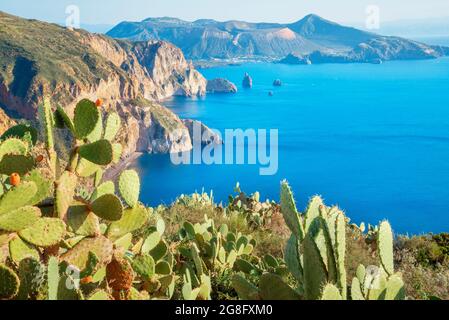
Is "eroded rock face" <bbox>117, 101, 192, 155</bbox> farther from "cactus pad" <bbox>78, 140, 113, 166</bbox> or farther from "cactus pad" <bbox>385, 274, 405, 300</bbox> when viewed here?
"cactus pad" <bbox>385, 274, 405, 300</bbox>

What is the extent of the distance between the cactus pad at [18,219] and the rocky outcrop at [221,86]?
123403 millimetres

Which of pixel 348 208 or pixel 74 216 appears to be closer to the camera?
pixel 74 216

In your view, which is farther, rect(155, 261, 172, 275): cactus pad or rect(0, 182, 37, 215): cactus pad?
rect(155, 261, 172, 275): cactus pad

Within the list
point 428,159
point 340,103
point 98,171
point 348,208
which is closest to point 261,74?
point 340,103

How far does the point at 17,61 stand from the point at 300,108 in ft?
153

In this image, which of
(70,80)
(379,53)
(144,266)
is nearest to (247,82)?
→ (379,53)

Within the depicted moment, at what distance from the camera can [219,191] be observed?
50.4 metres

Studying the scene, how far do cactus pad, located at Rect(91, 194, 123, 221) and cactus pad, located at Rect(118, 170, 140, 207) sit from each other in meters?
0.17

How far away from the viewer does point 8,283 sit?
5.61 feet

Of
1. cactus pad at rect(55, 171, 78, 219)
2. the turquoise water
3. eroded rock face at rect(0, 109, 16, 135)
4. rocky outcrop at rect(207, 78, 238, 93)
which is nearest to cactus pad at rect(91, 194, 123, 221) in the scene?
cactus pad at rect(55, 171, 78, 219)

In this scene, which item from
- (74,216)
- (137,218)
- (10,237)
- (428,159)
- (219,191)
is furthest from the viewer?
(428,159)

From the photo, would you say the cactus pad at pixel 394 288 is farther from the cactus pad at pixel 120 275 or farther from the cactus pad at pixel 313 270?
the cactus pad at pixel 120 275

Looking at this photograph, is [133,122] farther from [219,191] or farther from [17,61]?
[219,191]

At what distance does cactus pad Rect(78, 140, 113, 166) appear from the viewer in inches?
83.7
